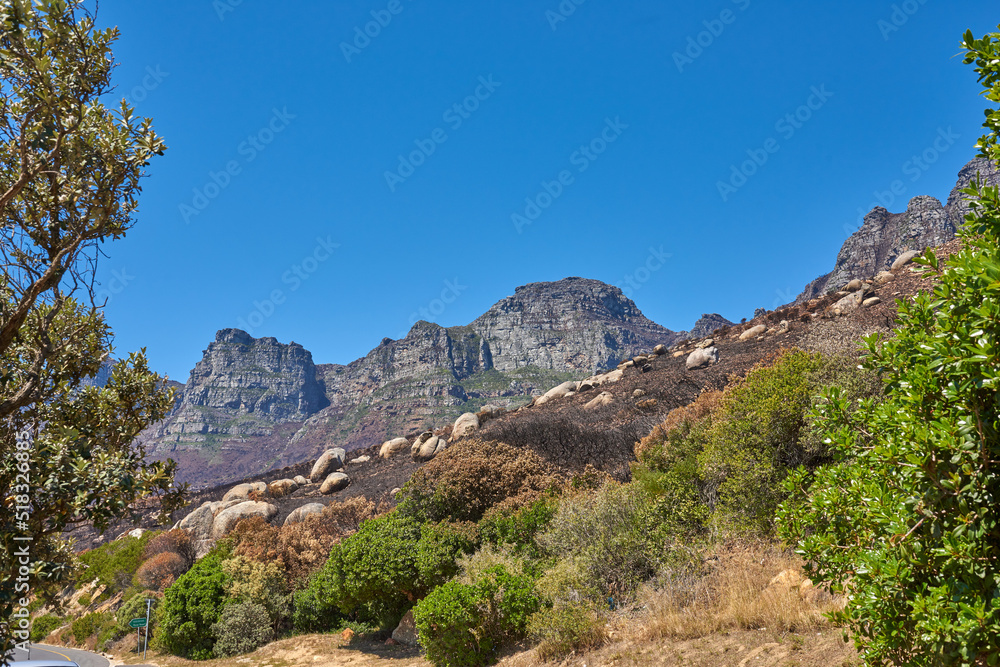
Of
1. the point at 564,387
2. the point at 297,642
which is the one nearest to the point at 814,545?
the point at 297,642

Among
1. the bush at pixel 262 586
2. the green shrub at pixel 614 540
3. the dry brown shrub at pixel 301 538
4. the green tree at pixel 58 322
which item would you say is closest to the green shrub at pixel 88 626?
the dry brown shrub at pixel 301 538

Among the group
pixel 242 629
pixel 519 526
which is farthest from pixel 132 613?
A: pixel 519 526

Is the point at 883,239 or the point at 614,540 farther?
the point at 883,239

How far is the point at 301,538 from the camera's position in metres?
22.1

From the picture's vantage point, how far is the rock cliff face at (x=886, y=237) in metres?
110

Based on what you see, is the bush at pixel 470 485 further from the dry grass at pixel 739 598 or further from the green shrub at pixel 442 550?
the dry grass at pixel 739 598

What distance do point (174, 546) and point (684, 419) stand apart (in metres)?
28.0

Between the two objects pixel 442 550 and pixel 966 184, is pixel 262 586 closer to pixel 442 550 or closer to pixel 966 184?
pixel 442 550

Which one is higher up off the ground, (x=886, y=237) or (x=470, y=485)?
(x=886, y=237)

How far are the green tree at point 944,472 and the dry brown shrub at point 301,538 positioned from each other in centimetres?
2010

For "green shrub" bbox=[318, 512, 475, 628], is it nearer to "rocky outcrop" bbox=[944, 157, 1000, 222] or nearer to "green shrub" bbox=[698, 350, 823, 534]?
"green shrub" bbox=[698, 350, 823, 534]

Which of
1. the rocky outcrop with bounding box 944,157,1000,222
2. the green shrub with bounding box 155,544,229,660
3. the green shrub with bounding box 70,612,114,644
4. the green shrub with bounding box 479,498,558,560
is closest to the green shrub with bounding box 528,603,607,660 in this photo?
the green shrub with bounding box 479,498,558,560

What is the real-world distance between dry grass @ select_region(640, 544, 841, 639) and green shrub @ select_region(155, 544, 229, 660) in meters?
16.2

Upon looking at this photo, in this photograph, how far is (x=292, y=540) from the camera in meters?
21.9
